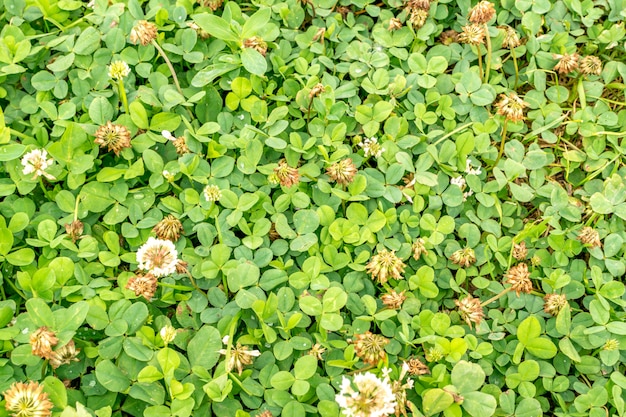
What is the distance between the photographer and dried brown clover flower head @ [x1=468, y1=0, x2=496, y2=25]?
2.91 meters

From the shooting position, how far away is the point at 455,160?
2801 millimetres

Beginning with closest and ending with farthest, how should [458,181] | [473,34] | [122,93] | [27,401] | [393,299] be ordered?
[27,401]
[393,299]
[122,93]
[458,181]
[473,34]

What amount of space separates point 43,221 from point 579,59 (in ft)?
8.87

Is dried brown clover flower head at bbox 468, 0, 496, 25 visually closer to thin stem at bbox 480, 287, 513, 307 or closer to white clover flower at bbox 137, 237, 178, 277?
thin stem at bbox 480, 287, 513, 307

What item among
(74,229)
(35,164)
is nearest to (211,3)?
(35,164)

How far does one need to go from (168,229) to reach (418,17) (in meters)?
1.66

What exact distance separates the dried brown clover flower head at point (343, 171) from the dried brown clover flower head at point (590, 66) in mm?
1365

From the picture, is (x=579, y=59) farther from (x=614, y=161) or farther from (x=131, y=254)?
(x=131, y=254)

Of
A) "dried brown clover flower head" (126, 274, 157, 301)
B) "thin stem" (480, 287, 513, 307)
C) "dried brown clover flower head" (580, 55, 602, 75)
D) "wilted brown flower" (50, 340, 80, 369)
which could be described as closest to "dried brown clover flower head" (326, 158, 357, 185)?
"thin stem" (480, 287, 513, 307)

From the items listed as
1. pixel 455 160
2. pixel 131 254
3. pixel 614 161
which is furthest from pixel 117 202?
pixel 614 161

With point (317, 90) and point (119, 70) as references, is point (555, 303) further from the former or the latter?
point (119, 70)

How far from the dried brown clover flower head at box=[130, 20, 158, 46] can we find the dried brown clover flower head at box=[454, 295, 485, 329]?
1.84 metres

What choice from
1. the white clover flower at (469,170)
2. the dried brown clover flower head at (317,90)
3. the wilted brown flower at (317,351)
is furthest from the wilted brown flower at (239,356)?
the white clover flower at (469,170)

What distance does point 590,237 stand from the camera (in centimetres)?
263
